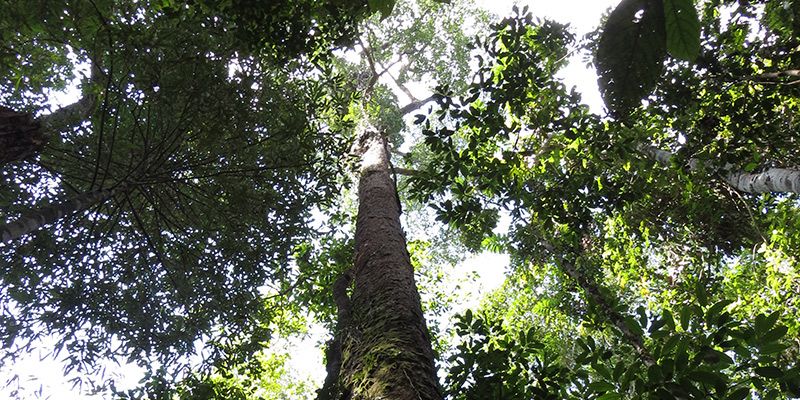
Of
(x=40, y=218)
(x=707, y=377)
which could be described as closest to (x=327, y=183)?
(x=40, y=218)

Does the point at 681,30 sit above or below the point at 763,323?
below

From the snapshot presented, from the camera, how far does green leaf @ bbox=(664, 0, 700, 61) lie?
2.48 feet

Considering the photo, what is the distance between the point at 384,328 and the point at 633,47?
2363 millimetres

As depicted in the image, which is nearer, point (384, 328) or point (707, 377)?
point (707, 377)

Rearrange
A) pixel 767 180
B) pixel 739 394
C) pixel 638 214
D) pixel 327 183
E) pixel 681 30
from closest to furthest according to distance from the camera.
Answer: pixel 681 30 → pixel 739 394 → pixel 767 180 → pixel 327 183 → pixel 638 214

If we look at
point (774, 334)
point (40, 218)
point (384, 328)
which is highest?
point (40, 218)

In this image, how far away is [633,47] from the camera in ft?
2.88

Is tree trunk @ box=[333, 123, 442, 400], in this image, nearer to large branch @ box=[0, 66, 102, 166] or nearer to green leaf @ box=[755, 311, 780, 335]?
green leaf @ box=[755, 311, 780, 335]

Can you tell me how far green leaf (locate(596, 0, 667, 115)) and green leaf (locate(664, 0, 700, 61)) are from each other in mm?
48

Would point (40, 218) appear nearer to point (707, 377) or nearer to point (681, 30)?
point (681, 30)

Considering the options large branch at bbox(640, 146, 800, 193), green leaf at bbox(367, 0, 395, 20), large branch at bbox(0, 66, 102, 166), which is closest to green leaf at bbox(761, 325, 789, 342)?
green leaf at bbox(367, 0, 395, 20)

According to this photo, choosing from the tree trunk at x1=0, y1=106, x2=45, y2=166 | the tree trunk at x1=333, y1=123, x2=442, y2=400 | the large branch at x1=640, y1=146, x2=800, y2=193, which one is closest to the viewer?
the tree trunk at x1=333, y1=123, x2=442, y2=400

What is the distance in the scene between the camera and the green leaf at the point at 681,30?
757 millimetres

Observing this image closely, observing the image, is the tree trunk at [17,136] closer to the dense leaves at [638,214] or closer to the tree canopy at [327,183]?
the tree canopy at [327,183]
